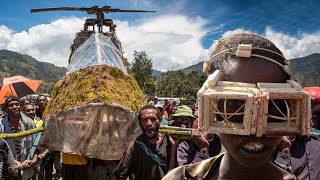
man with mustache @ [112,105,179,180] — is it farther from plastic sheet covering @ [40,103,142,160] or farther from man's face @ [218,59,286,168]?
man's face @ [218,59,286,168]

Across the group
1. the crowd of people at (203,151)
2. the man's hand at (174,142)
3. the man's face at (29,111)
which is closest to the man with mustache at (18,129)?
the crowd of people at (203,151)

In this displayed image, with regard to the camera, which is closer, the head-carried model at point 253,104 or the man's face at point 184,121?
the head-carried model at point 253,104

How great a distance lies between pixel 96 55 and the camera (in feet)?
22.2

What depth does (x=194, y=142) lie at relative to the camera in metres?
3.66

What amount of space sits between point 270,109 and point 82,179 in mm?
5072

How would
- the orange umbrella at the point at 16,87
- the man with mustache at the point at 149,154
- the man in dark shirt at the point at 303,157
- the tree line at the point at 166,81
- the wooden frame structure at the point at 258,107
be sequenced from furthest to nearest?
1. the tree line at the point at 166,81
2. the orange umbrella at the point at 16,87
3. the man with mustache at the point at 149,154
4. the man in dark shirt at the point at 303,157
5. the wooden frame structure at the point at 258,107

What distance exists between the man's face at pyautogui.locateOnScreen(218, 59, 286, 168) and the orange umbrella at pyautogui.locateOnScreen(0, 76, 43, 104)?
385 inches

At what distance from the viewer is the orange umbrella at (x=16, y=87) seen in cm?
1039

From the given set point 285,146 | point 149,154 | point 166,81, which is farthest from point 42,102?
point 166,81

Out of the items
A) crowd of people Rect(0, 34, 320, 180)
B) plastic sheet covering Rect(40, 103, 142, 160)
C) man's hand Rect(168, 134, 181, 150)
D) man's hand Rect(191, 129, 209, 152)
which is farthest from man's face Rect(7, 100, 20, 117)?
man's hand Rect(191, 129, 209, 152)

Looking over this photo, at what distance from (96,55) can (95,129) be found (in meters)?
1.92

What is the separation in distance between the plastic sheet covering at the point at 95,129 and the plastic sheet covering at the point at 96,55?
136 cm

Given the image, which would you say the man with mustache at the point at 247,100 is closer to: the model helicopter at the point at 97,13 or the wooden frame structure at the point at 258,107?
the wooden frame structure at the point at 258,107

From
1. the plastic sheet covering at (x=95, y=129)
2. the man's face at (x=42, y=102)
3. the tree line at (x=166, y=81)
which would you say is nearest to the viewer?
the plastic sheet covering at (x=95, y=129)
